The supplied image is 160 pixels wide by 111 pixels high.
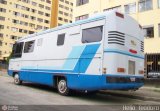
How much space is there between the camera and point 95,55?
10297 millimetres

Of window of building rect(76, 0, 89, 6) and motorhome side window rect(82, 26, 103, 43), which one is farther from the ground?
window of building rect(76, 0, 89, 6)

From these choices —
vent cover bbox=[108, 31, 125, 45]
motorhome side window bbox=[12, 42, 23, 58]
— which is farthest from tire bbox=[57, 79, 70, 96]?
motorhome side window bbox=[12, 42, 23, 58]

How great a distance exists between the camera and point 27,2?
82188 millimetres

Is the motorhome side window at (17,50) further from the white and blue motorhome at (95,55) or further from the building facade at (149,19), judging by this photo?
the building facade at (149,19)

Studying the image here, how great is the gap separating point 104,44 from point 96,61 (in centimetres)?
73

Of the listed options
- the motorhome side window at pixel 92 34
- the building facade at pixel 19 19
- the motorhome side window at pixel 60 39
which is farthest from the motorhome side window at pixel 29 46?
the building facade at pixel 19 19

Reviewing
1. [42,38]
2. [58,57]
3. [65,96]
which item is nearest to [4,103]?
[65,96]

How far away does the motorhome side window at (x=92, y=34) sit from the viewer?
1041 cm

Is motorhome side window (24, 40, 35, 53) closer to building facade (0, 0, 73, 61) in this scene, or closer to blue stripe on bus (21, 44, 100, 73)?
blue stripe on bus (21, 44, 100, 73)

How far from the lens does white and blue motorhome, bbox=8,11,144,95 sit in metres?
10.0

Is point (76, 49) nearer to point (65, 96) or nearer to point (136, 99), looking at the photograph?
point (65, 96)

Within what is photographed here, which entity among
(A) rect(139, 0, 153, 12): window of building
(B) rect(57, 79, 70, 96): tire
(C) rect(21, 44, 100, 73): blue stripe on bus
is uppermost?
(A) rect(139, 0, 153, 12): window of building

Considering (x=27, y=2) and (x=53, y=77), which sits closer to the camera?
(x=53, y=77)

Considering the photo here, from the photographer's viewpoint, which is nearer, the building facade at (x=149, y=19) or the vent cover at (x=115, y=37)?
the vent cover at (x=115, y=37)
